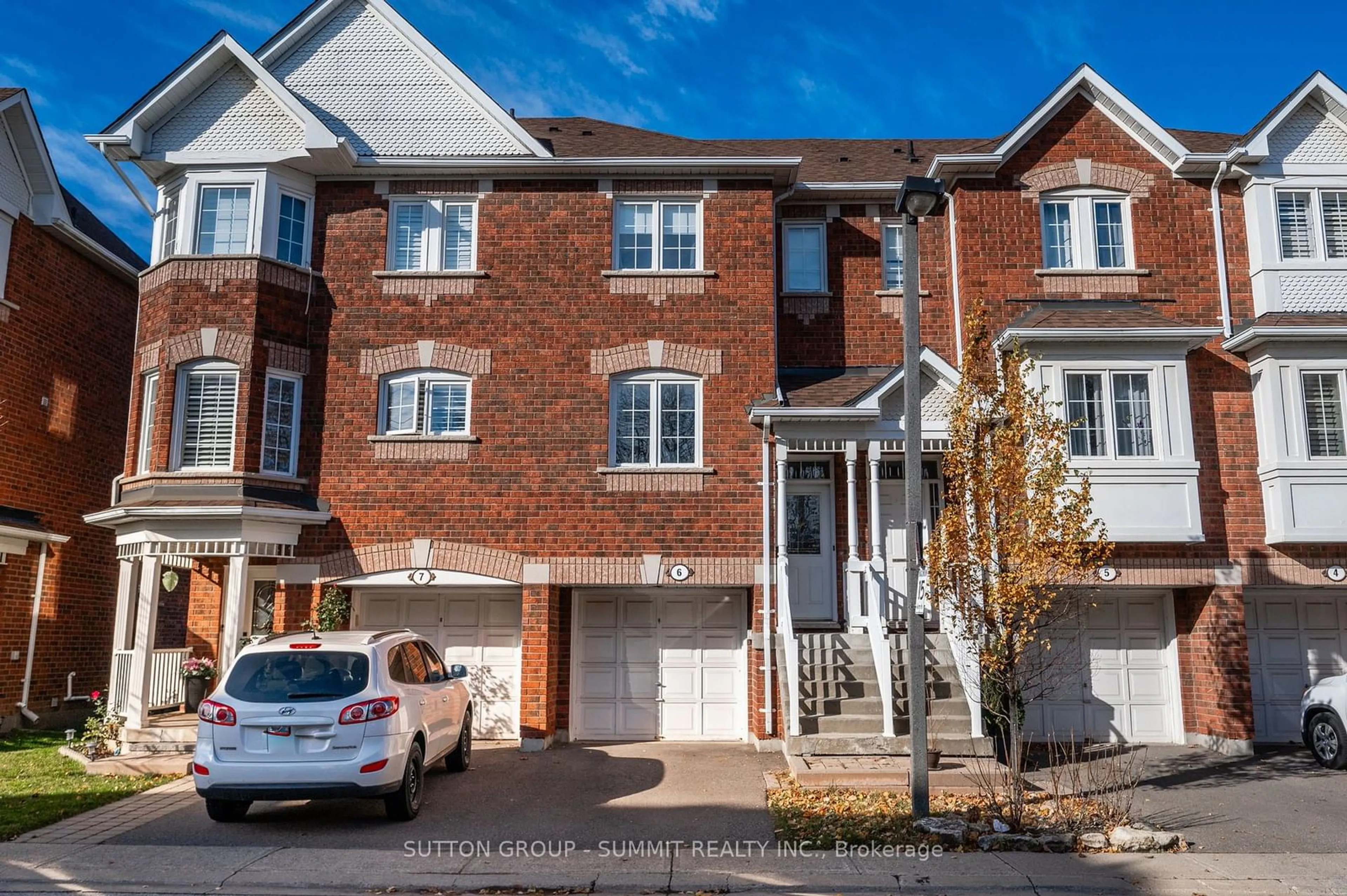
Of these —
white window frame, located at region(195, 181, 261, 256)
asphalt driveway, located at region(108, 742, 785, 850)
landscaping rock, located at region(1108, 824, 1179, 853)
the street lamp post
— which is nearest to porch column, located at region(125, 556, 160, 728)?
asphalt driveway, located at region(108, 742, 785, 850)

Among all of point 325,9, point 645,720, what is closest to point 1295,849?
point 645,720

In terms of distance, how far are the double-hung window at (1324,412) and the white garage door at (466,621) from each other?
1137cm

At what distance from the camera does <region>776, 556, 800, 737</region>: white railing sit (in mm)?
11711

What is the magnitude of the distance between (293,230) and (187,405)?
2980 millimetres

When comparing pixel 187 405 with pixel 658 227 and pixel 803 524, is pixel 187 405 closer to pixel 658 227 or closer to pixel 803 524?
pixel 658 227

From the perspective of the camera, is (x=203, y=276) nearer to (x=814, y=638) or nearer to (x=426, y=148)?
(x=426, y=148)

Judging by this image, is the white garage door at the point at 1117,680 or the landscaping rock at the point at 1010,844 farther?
the white garage door at the point at 1117,680

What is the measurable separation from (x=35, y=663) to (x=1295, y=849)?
16.8 m

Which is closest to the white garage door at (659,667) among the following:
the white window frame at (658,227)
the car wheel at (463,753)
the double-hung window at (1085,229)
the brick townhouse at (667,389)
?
the brick townhouse at (667,389)

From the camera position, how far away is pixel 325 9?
15.6 metres

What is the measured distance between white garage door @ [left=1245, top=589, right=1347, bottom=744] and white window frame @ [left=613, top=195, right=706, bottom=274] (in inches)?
375

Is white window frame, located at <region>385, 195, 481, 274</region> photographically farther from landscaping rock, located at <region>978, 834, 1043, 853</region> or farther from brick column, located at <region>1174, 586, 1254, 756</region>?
brick column, located at <region>1174, 586, 1254, 756</region>

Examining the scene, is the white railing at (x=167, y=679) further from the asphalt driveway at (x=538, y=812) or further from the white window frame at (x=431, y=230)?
the white window frame at (x=431, y=230)

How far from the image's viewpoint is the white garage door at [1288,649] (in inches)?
574
